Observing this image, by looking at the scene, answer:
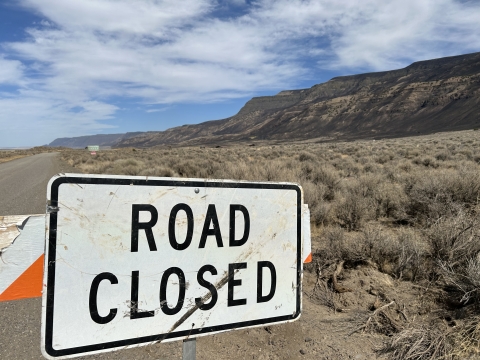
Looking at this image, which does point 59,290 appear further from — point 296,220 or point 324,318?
point 324,318

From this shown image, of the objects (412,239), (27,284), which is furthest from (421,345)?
(27,284)

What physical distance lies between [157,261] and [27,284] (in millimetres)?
585

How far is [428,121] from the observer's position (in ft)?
303

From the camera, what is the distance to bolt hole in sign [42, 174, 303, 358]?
125cm

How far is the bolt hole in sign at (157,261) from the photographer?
4.09 ft

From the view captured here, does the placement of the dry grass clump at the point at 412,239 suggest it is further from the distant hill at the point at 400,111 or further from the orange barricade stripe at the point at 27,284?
the distant hill at the point at 400,111

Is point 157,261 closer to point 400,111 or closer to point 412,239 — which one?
point 412,239

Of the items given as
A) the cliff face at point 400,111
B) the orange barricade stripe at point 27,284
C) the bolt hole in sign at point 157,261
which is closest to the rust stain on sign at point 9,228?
the orange barricade stripe at point 27,284

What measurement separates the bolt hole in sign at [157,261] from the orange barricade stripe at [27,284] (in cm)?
28

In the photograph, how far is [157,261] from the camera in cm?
138

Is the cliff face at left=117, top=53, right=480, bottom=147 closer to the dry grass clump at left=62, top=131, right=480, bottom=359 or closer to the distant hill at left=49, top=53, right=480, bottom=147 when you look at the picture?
the distant hill at left=49, top=53, right=480, bottom=147

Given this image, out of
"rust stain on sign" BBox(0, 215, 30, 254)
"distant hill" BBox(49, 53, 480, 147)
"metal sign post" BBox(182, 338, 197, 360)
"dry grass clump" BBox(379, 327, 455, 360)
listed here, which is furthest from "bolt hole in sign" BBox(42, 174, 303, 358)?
"distant hill" BBox(49, 53, 480, 147)

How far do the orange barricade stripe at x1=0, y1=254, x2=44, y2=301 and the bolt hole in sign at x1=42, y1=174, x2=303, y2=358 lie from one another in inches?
11.0

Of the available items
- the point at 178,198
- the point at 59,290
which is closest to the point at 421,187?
the point at 178,198
